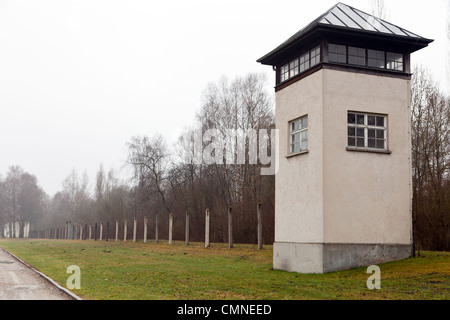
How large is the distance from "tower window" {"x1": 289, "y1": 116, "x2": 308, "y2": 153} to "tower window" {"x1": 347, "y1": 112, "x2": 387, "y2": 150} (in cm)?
166

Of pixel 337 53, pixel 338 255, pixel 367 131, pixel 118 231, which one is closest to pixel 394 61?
pixel 337 53

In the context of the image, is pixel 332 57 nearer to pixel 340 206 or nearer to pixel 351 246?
pixel 340 206

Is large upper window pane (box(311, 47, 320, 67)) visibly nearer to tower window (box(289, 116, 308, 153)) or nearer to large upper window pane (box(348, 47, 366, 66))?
large upper window pane (box(348, 47, 366, 66))

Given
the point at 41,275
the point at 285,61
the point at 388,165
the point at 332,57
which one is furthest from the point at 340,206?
the point at 41,275

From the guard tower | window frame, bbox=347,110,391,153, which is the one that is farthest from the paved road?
window frame, bbox=347,110,391,153

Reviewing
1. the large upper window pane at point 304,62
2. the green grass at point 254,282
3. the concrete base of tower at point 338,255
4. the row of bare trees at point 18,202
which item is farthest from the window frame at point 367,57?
the row of bare trees at point 18,202

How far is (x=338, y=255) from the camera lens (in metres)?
16.6

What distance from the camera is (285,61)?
65.8ft

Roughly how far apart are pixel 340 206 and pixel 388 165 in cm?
254

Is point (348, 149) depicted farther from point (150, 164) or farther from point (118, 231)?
point (118, 231)

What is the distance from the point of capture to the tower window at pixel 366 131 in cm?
1766

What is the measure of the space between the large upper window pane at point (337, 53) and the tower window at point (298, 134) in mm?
2410

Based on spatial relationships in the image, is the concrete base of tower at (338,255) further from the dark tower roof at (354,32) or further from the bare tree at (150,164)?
the bare tree at (150,164)

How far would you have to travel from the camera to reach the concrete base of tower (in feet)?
54.1
